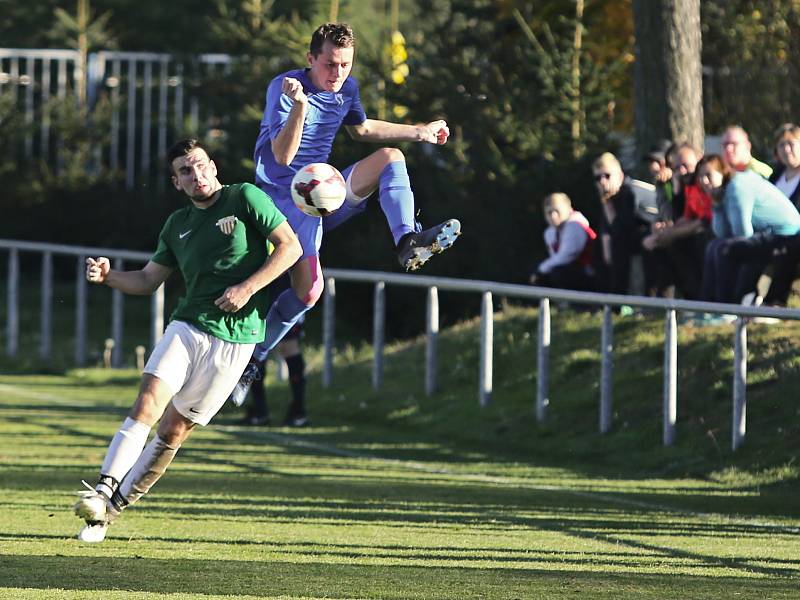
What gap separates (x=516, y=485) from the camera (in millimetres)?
13367

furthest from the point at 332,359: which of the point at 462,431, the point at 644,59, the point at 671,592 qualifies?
the point at 671,592

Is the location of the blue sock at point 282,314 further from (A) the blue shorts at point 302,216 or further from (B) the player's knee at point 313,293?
(A) the blue shorts at point 302,216

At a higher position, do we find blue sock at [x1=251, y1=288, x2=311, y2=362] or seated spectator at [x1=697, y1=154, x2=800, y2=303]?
seated spectator at [x1=697, y1=154, x2=800, y2=303]

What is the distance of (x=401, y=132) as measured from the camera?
10672 mm

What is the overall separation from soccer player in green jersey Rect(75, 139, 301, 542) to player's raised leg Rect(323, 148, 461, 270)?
77 centimetres

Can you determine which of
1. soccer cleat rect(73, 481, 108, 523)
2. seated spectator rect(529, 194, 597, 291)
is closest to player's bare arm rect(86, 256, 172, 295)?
soccer cleat rect(73, 481, 108, 523)

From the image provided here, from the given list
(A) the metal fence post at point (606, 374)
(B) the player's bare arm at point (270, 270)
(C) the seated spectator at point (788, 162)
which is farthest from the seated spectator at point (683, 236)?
(B) the player's bare arm at point (270, 270)

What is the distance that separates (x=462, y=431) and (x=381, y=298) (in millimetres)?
2209

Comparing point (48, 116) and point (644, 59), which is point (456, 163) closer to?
point (644, 59)

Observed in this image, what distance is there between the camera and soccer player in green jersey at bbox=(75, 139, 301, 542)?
32.2ft

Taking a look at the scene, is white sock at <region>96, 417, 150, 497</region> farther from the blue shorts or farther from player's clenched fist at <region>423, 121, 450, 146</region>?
player's clenched fist at <region>423, 121, 450, 146</region>

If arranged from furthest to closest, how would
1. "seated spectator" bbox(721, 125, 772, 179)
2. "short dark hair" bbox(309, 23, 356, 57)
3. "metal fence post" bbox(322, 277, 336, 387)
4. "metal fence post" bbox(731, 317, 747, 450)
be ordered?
1. "metal fence post" bbox(322, 277, 336, 387)
2. "seated spectator" bbox(721, 125, 772, 179)
3. "metal fence post" bbox(731, 317, 747, 450)
4. "short dark hair" bbox(309, 23, 356, 57)

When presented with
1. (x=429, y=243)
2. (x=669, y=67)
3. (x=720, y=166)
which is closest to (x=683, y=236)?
(x=720, y=166)

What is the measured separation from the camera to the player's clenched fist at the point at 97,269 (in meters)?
9.85
